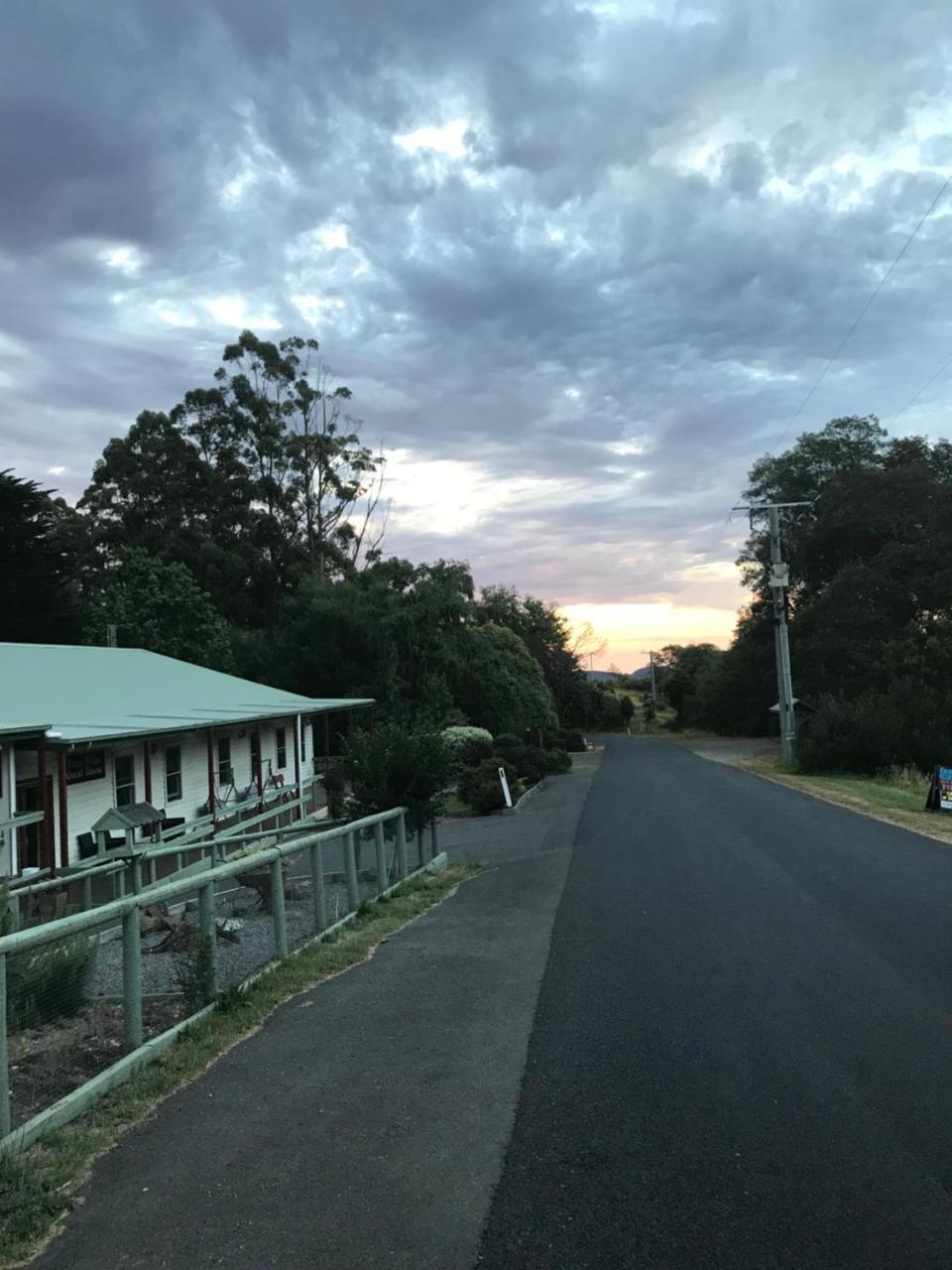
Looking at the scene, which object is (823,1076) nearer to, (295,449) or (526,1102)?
(526,1102)

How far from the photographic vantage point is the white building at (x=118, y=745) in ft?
50.5

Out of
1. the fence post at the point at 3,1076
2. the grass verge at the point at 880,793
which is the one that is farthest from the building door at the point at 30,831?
the grass verge at the point at 880,793

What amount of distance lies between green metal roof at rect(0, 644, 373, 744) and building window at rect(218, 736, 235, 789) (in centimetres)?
116

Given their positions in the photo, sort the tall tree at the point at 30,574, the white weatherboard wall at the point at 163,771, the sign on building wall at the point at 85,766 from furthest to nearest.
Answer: the tall tree at the point at 30,574, the sign on building wall at the point at 85,766, the white weatherboard wall at the point at 163,771

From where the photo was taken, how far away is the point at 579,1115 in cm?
459

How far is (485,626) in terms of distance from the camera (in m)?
52.8

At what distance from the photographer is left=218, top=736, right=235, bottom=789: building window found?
25344 millimetres

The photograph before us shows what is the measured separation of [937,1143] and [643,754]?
151 ft

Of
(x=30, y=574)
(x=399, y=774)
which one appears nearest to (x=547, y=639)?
(x=30, y=574)

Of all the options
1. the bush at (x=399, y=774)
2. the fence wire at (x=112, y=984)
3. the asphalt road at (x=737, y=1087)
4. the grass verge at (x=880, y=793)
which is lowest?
the grass verge at (x=880, y=793)

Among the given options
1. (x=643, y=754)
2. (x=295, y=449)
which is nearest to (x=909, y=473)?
(x=643, y=754)

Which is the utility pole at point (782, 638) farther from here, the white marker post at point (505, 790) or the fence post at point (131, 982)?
the fence post at point (131, 982)

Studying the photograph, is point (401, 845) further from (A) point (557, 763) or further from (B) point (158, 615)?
(B) point (158, 615)

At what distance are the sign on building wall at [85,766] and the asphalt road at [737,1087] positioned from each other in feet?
37.8
